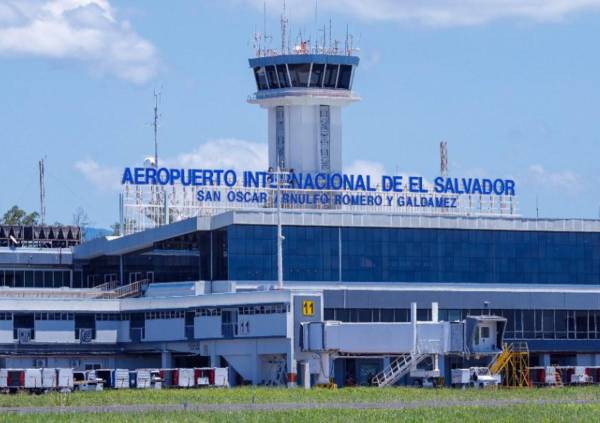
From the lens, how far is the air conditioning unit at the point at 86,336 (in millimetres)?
139250

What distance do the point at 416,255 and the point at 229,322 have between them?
1850 cm

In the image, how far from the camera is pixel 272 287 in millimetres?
132750

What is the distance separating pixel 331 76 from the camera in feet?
520

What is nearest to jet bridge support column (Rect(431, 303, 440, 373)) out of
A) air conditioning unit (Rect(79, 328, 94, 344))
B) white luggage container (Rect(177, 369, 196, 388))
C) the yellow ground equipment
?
the yellow ground equipment

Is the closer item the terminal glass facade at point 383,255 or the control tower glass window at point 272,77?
the terminal glass facade at point 383,255

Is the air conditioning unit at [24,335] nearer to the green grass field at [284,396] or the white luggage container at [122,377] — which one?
the white luggage container at [122,377]

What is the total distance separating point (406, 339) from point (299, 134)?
41371 mm

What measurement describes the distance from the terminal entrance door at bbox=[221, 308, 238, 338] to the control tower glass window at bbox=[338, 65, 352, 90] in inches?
1435

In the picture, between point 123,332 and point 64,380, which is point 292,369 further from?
point 123,332

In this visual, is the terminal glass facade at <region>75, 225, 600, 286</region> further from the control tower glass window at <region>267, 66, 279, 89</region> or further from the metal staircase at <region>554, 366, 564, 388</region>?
the control tower glass window at <region>267, 66, 279, 89</region>

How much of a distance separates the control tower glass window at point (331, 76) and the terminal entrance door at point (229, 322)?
115ft

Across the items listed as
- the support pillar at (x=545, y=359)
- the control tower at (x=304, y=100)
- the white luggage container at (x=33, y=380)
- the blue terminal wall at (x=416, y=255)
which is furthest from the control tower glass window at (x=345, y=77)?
the white luggage container at (x=33, y=380)

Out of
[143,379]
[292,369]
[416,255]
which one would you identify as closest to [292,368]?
[292,369]

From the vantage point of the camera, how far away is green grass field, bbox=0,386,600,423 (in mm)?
79812
